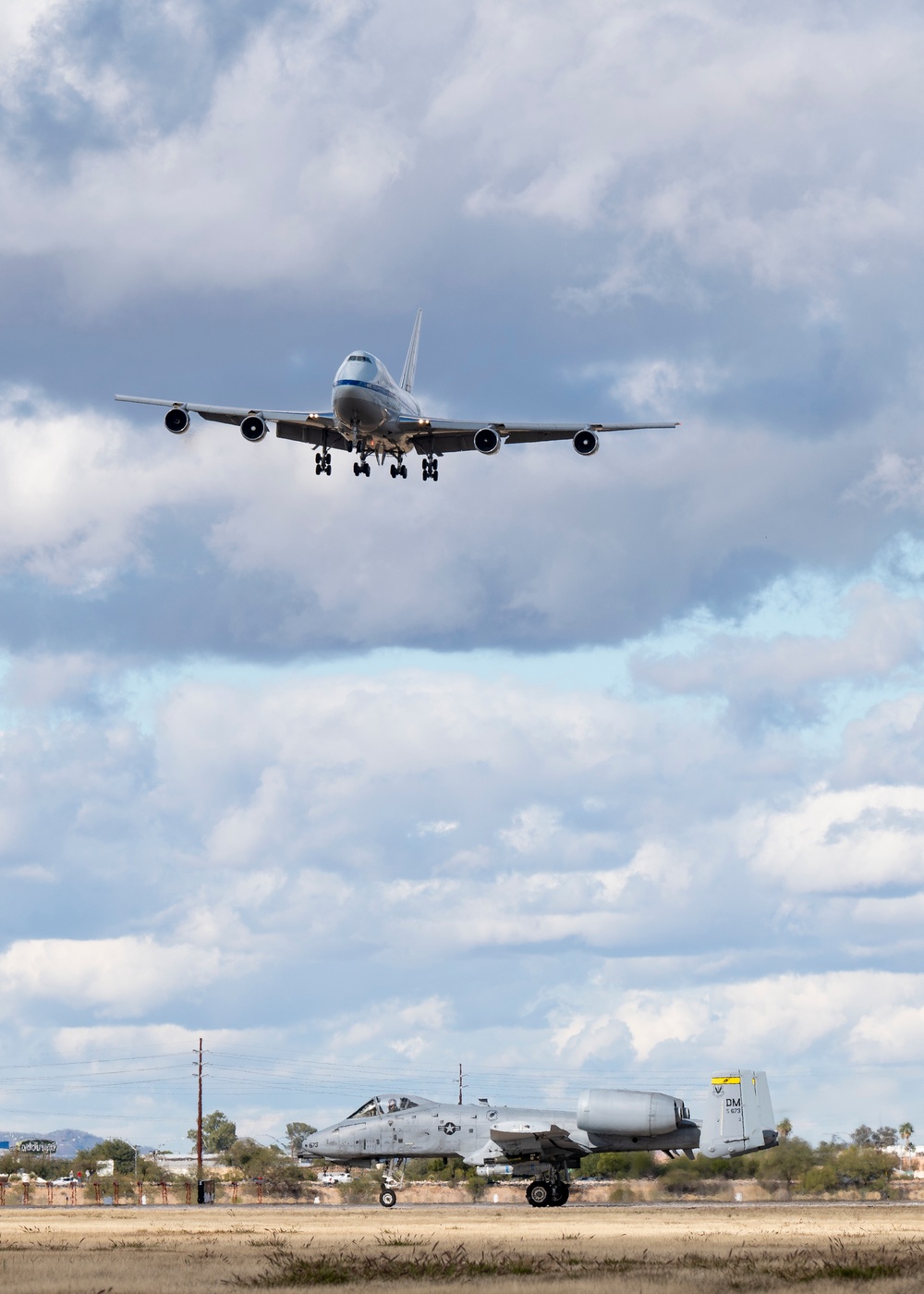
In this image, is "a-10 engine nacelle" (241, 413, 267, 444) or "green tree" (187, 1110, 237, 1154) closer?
"a-10 engine nacelle" (241, 413, 267, 444)

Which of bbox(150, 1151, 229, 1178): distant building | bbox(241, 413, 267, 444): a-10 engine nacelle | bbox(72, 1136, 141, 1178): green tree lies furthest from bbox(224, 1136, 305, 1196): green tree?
bbox(241, 413, 267, 444): a-10 engine nacelle

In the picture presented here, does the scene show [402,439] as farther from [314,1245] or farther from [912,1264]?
[912,1264]

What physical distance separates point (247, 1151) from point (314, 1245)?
72.7m

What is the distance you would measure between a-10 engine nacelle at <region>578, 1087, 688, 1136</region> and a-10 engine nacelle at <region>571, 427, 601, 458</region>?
2165 cm

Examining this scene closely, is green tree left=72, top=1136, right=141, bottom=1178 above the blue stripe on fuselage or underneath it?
underneath

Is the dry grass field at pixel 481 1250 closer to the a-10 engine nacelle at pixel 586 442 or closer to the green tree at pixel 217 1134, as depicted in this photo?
the a-10 engine nacelle at pixel 586 442

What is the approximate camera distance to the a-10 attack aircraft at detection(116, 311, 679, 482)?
55594 mm

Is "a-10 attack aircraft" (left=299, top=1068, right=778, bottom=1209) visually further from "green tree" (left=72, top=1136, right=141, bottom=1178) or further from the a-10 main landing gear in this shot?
"green tree" (left=72, top=1136, right=141, bottom=1178)

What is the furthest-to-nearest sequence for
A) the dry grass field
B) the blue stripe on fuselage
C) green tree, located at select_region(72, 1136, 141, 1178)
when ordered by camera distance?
green tree, located at select_region(72, 1136, 141, 1178) < the blue stripe on fuselage < the dry grass field

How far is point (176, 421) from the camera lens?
55.7 m

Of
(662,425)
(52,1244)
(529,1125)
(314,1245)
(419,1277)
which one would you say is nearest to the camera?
(419,1277)

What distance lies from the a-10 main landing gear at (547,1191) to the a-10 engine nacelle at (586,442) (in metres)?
24.5

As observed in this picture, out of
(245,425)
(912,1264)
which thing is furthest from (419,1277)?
(245,425)

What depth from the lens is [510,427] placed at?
58.3 metres
